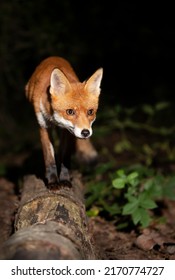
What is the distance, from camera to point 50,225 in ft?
10.7

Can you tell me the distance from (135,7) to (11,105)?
3714 millimetres

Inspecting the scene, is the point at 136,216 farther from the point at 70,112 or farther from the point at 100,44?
the point at 100,44

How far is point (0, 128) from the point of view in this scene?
8875 millimetres

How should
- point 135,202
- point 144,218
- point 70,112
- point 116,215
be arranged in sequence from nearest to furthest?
point 70,112 → point 144,218 → point 135,202 → point 116,215

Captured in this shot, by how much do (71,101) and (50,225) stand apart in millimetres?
1211

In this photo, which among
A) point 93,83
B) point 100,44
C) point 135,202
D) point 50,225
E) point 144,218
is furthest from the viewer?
point 100,44

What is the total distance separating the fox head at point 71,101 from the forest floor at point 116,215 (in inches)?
47.7

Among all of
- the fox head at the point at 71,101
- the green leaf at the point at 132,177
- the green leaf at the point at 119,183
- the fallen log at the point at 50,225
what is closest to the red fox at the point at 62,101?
the fox head at the point at 71,101

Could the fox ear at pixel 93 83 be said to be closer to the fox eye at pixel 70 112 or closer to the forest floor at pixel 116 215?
the fox eye at pixel 70 112

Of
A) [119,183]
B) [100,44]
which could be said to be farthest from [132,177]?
[100,44]

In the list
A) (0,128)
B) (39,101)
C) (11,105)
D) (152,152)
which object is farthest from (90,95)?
(11,105)

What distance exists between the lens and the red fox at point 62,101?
3902 mm

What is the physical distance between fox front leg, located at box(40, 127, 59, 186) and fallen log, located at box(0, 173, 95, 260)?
10 centimetres

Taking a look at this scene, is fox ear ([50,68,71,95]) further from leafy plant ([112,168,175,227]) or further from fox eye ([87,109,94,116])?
leafy plant ([112,168,175,227])
